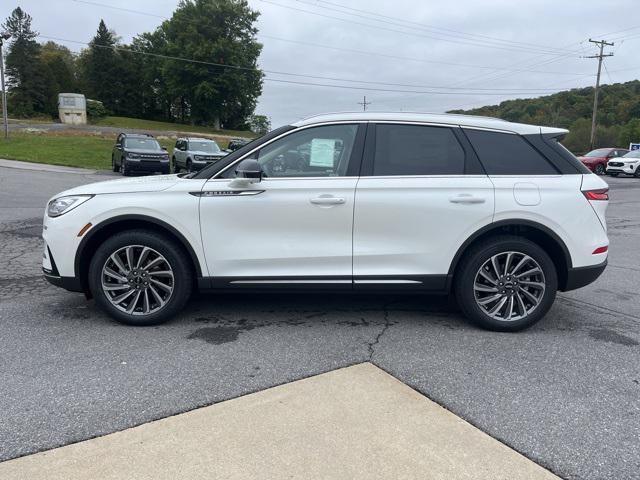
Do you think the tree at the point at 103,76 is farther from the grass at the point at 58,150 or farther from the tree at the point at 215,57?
the grass at the point at 58,150

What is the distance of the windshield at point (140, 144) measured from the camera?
2234 centimetres

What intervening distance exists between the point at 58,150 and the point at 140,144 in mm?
10080

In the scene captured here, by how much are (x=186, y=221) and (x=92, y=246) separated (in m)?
0.89

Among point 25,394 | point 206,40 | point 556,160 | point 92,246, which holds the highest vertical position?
point 206,40

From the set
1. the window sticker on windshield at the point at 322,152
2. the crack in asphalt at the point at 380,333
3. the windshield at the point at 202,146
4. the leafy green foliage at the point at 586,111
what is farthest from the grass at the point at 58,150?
the leafy green foliage at the point at 586,111

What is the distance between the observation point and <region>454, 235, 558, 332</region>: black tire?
4.40 meters

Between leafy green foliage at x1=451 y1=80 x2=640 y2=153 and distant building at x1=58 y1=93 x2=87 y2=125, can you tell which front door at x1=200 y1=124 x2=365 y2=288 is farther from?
distant building at x1=58 y1=93 x2=87 y2=125

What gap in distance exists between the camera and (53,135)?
1523 inches

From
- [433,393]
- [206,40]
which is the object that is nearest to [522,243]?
[433,393]

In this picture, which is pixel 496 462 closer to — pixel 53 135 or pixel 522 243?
pixel 522 243

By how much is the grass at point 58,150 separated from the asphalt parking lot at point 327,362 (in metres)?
22.8

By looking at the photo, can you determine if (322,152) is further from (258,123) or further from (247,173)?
(258,123)

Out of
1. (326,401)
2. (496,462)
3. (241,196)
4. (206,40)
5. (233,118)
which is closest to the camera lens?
(496,462)

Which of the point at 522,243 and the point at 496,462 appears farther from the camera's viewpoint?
the point at 522,243
